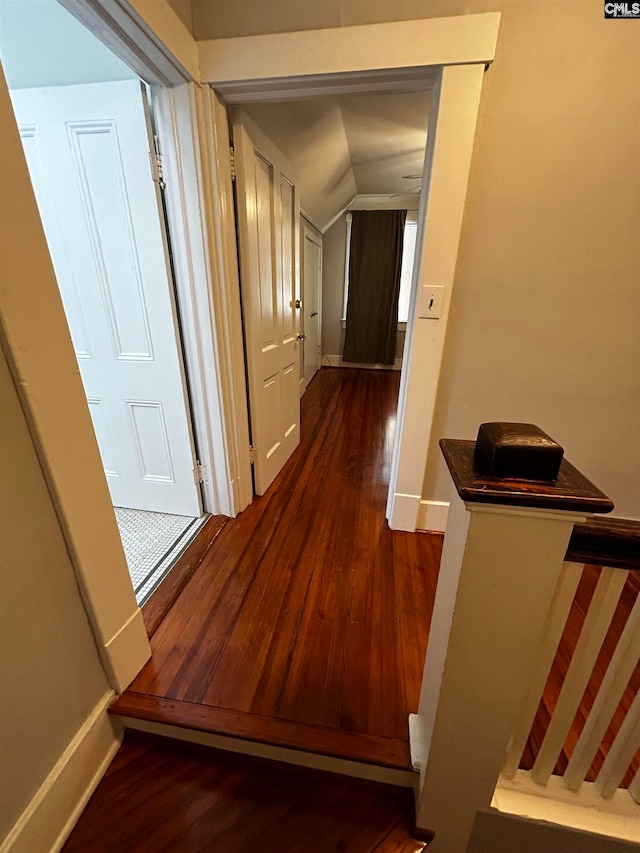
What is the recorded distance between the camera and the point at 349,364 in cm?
558

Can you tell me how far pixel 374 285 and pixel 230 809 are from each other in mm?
5305

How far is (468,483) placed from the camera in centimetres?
55

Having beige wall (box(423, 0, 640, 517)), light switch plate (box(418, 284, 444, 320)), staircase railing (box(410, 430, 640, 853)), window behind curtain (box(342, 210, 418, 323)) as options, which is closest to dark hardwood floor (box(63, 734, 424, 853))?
staircase railing (box(410, 430, 640, 853))

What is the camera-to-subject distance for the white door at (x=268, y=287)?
61.4 inches

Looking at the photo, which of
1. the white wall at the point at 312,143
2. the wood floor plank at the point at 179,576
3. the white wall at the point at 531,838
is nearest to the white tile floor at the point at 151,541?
the wood floor plank at the point at 179,576

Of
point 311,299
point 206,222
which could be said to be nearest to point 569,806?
point 206,222

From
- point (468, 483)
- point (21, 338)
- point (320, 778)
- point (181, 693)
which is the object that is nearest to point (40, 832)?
point (181, 693)

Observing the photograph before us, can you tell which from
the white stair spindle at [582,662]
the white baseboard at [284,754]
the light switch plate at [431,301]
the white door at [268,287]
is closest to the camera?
the white stair spindle at [582,662]

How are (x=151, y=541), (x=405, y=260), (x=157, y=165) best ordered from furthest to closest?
(x=405, y=260)
(x=151, y=541)
(x=157, y=165)

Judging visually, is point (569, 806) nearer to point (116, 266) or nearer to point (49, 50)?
point (116, 266)

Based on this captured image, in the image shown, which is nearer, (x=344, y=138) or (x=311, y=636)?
(x=311, y=636)

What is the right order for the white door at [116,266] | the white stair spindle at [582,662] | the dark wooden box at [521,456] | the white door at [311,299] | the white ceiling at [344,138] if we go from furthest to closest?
1. the white door at [311,299]
2. the white ceiling at [344,138]
3. the white door at [116,266]
4. the white stair spindle at [582,662]
5. the dark wooden box at [521,456]

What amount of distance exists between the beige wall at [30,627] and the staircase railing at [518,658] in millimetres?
887

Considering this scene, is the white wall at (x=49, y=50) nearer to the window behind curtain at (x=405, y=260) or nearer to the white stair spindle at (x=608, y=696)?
the white stair spindle at (x=608, y=696)
